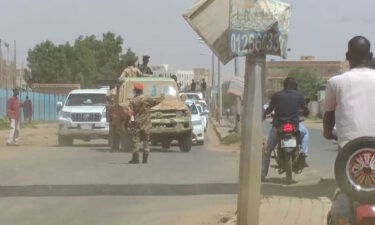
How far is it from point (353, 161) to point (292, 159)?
25.8ft

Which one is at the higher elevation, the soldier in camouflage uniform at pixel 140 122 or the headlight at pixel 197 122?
the soldier in camouflage uniform at pixel 140 122

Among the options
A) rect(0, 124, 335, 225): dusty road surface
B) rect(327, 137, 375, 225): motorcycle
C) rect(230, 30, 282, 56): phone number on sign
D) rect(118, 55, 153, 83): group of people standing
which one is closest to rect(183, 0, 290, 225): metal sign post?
rect(230, 30, 282, 56): phone number on sign

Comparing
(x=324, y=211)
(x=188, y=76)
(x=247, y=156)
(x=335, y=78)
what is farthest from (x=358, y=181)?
(x=188, y=76)

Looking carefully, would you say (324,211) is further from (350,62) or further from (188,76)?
(188,76)

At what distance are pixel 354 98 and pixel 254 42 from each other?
1.82 m

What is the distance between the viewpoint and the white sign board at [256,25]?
7.12 m

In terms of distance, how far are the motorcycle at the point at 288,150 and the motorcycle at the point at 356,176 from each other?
7.52 metres

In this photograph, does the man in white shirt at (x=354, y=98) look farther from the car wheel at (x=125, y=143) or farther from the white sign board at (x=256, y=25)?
the car wheel at (x=125, y=143)

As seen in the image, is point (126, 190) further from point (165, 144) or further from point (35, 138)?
point (35, 138)

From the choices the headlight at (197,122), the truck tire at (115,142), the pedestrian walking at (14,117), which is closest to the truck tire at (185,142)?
the truck tire at (115,142)

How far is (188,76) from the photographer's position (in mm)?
151500

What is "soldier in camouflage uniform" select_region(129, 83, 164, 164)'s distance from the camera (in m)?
17.7

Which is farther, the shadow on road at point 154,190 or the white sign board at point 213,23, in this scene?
the shadow on road at point 154,190

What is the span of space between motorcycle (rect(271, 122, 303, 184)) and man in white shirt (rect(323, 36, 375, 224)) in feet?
22.6
